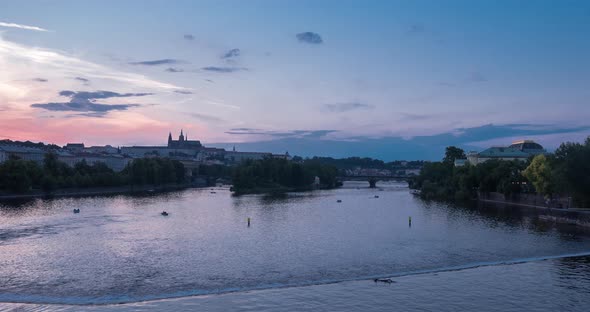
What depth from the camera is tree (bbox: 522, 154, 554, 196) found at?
52.5 meters

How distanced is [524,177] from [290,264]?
43690 mm

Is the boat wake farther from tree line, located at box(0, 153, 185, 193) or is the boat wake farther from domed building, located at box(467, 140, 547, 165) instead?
Result: domed building, located at box(467, 140, 547, 165)

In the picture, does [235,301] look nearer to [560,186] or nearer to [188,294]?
[188,294]

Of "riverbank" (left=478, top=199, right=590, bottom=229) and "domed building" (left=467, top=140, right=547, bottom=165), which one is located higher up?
"domed building" (left=467, top=140, right=547, bottom=165)

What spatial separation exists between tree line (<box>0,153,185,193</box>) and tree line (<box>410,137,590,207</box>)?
44.2m

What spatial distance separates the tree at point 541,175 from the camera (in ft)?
172

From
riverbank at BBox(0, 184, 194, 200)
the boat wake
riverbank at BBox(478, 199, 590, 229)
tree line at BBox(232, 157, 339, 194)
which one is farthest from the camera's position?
tree line at BBox(232, 157, 339, 194)

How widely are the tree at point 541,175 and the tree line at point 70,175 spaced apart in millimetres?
55396

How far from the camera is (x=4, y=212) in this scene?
49000 mm

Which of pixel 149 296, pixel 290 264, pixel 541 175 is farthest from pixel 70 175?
pixel 149 296

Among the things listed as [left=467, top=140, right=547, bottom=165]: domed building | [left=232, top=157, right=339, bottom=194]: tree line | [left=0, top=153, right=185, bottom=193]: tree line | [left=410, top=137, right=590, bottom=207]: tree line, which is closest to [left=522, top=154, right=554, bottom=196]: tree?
[left=410, top=137, right=590, bottom=207]: tree line

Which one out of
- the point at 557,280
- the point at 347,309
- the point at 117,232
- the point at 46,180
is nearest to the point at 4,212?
the point at 117,232

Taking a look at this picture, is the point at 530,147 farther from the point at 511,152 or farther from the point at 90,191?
the point at 90,191

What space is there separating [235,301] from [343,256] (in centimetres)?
962
